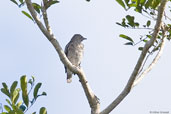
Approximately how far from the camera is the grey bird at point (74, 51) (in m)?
8.00

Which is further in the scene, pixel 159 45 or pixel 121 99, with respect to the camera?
pixel 159 45

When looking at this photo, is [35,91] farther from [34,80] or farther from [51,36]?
[51,36]

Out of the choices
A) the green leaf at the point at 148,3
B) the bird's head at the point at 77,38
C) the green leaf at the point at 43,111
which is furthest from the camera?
the bird's head at the point at 77,38

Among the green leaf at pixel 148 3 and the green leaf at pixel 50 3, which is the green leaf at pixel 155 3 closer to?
the green leaf at pixel 148 3

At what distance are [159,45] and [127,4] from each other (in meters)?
0.66

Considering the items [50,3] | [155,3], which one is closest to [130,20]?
[155,3]

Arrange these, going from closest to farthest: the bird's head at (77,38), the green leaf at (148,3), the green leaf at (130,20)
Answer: the green leaf at (148,3), the green leaf at (130,20), the bird's head at (77,38)

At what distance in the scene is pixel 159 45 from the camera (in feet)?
13.3

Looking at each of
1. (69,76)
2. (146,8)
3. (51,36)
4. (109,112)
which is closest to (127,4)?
(146,8)

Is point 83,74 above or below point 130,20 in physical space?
below

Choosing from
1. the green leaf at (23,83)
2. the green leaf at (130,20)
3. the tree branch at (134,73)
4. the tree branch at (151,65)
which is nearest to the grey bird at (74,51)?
the green leaf at (130,20)

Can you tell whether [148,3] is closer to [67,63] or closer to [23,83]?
[67,63]

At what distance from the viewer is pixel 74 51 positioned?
321 inches

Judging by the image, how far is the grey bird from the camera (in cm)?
800
